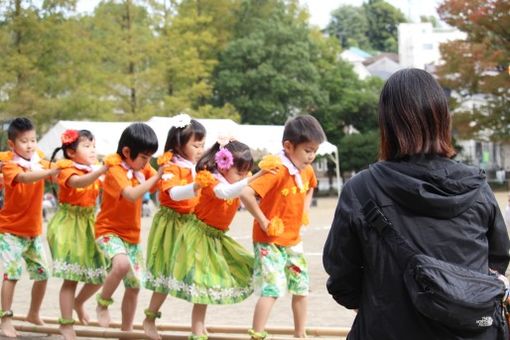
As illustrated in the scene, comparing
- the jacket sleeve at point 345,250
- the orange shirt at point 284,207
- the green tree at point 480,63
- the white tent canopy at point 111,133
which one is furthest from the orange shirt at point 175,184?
the green tree at point 480,63

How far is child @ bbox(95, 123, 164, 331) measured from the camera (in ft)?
21.2

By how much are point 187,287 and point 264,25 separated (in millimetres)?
40899

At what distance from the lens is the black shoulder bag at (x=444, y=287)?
258 centimetres

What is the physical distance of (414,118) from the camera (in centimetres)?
277

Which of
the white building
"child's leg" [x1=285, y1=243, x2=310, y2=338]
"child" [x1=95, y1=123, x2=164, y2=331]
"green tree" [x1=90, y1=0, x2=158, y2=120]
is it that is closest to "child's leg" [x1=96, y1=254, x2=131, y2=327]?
"child" [x1=95, y1=123, x2=164, y2=331]

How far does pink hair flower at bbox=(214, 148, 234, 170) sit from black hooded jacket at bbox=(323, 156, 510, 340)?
3.16 metres

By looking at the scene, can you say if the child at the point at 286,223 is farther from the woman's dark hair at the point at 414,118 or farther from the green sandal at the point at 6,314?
the woman's dark hair at the point at 414,118

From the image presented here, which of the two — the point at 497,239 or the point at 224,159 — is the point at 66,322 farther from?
the point at 497,239

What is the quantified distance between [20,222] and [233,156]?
2.14 metres

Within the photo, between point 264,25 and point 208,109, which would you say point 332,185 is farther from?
point 208,109

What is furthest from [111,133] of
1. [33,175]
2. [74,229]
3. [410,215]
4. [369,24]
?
[369,24]

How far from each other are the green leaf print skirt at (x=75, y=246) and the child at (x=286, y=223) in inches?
59.8

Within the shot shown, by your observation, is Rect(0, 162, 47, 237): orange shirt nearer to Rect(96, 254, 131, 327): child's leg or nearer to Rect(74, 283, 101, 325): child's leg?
Rect(74, 283, 101, 325): child's leg

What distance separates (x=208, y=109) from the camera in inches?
1439
